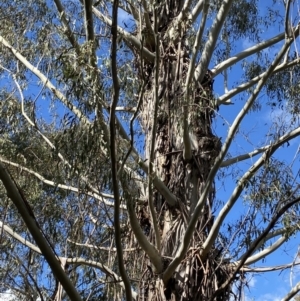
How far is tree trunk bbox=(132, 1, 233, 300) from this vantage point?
3541mm

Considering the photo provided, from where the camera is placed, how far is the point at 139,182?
385 centimetres

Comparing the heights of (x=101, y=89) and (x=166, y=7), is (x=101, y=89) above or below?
below

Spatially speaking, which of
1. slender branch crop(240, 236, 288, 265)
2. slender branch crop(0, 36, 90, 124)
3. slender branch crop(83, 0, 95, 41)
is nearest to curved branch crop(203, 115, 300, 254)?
slender branch crop(240, 236, 288, 265)

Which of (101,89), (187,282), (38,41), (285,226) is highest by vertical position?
(38,41)

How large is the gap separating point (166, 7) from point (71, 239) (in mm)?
2012

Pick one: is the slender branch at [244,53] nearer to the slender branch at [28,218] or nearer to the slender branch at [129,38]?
the slender branch at [129,38]

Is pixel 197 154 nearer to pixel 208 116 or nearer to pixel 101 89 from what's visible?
pixel 208 116

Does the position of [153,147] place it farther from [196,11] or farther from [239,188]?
[196,11]

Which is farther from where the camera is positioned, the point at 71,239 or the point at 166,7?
the point at 166,7

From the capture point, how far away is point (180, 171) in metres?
4.00

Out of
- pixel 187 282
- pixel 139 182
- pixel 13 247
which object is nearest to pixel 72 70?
pixel 139 182

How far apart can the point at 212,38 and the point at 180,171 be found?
92 cm

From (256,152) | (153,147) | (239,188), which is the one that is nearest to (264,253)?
(256,152)

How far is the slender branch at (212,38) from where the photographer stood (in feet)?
12.0
